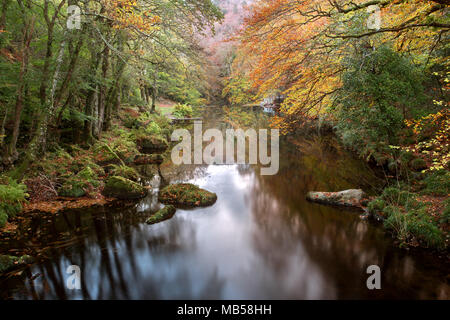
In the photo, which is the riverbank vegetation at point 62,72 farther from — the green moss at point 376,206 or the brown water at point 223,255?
the green moss at point 376,206

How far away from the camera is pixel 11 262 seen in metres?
4.71

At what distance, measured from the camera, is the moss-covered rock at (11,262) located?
15.2 ft

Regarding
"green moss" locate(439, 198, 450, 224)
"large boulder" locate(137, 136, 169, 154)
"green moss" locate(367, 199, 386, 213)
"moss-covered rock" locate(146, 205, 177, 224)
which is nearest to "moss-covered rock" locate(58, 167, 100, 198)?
"moss-covered rock" locate(146, 205, 177, 224)

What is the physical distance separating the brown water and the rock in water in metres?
0.37

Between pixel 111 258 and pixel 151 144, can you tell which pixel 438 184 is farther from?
pixel 151 144

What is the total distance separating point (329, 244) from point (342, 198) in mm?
2450

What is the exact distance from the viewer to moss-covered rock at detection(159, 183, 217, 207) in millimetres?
8500

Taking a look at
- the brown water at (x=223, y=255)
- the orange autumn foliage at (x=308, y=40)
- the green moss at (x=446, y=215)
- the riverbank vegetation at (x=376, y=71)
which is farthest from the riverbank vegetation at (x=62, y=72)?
the green moss at (x=446, y=215)

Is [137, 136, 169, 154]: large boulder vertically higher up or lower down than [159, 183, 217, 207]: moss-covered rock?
higher up

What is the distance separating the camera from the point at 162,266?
5457mm

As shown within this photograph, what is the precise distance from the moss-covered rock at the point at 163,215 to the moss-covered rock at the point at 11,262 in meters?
2.77

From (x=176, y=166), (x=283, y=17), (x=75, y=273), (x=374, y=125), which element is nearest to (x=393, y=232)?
(x=374, y=125)

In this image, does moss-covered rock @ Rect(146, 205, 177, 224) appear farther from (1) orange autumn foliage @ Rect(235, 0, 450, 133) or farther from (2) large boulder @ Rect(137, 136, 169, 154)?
(2) large boulder @ Rect(137, 136, 169, 154)
